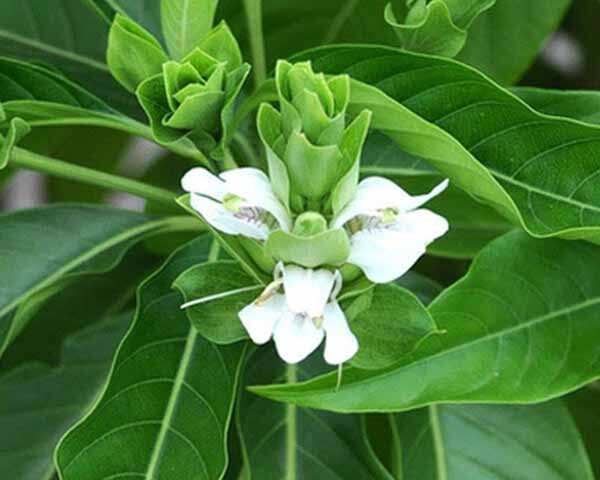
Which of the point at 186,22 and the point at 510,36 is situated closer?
the point at 186,22

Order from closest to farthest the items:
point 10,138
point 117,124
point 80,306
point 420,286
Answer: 1. point 10,138
2. point 117,124
3. point 420,286
4. point 80,306

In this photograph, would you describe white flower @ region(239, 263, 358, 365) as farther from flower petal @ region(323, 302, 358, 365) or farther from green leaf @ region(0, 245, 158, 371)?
green leaf @ region(0, 245, 158, 371)

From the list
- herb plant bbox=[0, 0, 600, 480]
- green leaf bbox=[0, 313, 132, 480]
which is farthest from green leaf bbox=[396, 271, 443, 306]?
green leaf bbox=[0, 313, 132, 480]

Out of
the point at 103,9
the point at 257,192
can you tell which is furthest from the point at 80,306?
the point at 257,192

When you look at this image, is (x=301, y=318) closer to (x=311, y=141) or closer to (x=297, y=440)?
(x=311, y=141)

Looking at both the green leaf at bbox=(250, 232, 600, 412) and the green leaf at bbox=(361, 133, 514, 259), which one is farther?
the green leaf at bbox=(361, 133, 514, 259)

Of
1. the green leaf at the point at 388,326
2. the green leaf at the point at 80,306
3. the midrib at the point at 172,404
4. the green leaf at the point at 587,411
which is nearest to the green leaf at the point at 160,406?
the midrib at the point at 172,404

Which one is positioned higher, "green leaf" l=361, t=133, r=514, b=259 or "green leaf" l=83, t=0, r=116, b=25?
"green leaf" l=83, t=0, r=116, b=25
